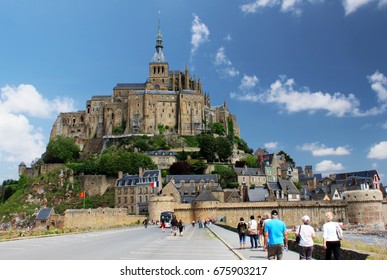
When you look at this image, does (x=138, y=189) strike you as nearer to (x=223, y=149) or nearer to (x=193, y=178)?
(x=193, y=178)

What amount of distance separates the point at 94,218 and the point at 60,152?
25063mm

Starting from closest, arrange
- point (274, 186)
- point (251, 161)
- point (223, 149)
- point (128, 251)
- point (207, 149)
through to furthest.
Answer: point (128, 251) → point (274, 186) → point (207, 149) → point (251, 161) → point (223, 149)

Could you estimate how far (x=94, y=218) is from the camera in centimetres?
3797

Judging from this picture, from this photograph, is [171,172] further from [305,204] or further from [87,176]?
[305,204]

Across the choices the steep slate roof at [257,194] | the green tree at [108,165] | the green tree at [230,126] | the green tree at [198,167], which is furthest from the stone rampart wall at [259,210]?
the green tree at [230,126]

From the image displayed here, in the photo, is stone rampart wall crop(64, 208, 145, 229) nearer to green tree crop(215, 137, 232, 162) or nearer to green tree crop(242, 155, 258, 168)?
green tree crop(215, 137, 232, 162)

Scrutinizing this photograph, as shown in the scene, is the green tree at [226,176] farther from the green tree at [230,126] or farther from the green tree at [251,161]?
the green tree at [230,126]

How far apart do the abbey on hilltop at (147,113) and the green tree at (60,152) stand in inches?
403

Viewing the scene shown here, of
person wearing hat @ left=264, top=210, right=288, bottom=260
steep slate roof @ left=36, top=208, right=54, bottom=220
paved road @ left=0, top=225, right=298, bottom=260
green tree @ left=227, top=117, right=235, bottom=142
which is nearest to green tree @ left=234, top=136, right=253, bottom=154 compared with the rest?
green tree @ left=227, top=117, right=235, bottom=142

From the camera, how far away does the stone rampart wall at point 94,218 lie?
36750 mm

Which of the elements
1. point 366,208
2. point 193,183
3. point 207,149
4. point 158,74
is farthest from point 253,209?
point 158,74
